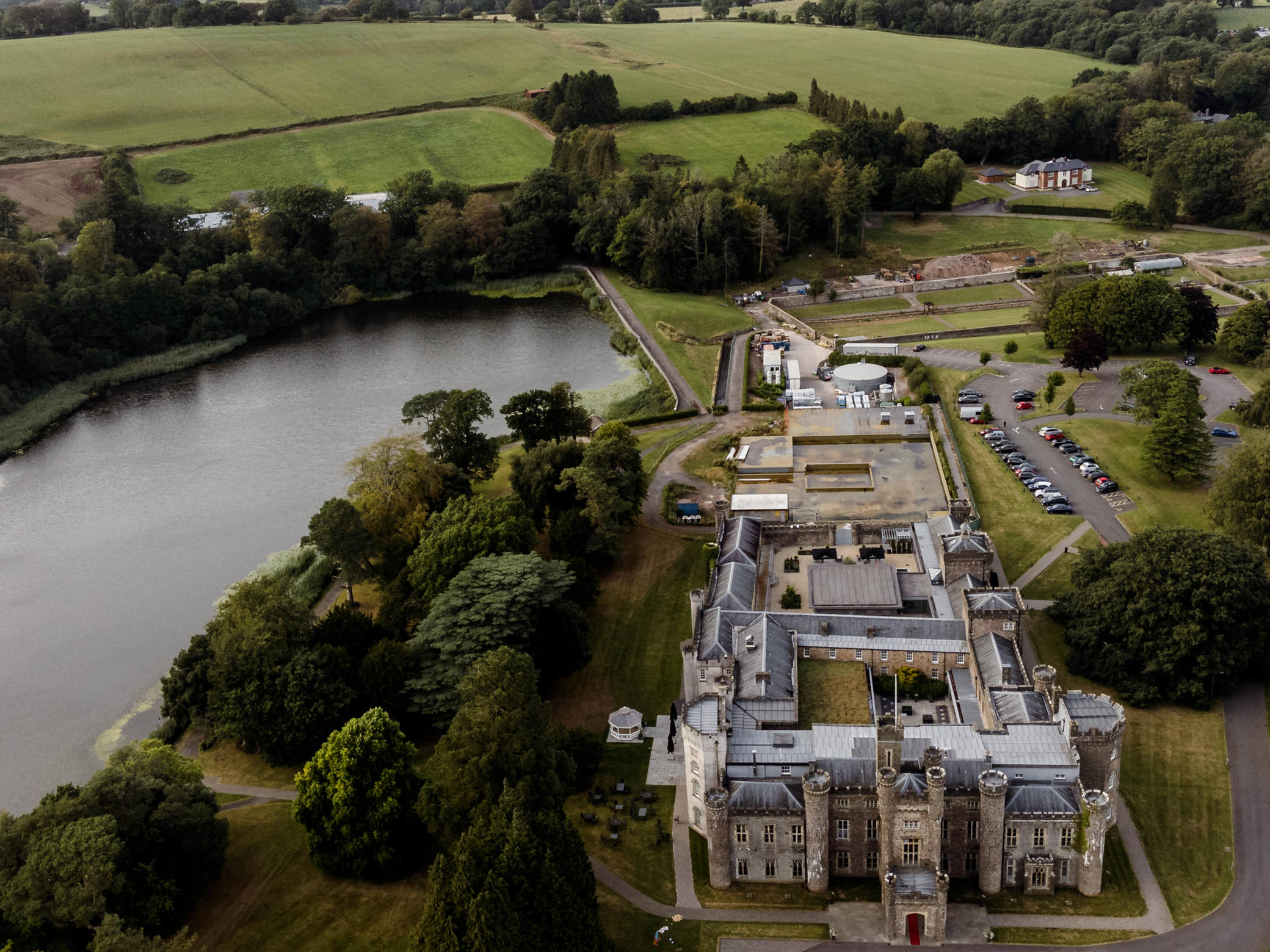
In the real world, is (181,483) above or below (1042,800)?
below

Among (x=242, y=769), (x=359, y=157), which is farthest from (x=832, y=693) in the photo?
(x=359, y=157)

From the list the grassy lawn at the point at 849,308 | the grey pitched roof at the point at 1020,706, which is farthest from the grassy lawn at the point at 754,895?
the grassy lawn at the point at 849,308

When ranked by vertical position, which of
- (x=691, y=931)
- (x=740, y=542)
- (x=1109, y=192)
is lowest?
(x=691, y=931)

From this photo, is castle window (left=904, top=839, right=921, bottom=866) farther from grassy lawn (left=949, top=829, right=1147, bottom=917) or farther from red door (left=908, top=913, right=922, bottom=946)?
grassy lawn (left=949, top=829, right=1147, bottom=917)

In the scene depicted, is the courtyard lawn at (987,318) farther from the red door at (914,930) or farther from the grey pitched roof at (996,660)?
the red door at (914,930)

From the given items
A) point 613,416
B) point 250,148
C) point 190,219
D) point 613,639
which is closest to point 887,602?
point 613,639

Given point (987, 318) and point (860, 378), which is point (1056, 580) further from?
point (987, 318)
